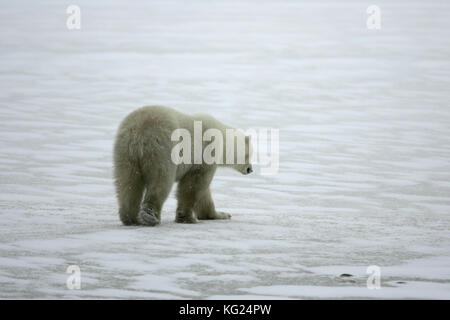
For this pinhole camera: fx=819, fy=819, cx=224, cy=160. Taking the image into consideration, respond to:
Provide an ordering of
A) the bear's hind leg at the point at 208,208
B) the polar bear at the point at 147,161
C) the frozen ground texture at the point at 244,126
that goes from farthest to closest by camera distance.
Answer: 1. the bear's hind leg at the point at 208,208
2. the polar bear at the point at 147,161
3. the frozen ground texture at the point at 244,126

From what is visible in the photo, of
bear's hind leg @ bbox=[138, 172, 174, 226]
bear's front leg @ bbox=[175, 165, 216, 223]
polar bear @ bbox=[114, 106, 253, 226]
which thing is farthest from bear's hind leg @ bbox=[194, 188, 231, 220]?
bear's hind leg @ bbox=[138, 172, 174, 226]

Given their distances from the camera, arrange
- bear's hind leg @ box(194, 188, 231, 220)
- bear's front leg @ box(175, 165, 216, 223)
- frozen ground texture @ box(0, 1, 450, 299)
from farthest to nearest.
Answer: bear's hind leg @ box(194, 188, 231, 220) → bear's front leg @ box(175, 165, 216, 223) → frozen ground texture @ box(0, 1, 450, 299)

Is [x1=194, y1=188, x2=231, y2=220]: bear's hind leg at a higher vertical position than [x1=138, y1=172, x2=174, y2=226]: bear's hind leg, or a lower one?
lower

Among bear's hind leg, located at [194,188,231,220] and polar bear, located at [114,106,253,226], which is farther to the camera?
bear's hind leg, located at [194,188,231,220]

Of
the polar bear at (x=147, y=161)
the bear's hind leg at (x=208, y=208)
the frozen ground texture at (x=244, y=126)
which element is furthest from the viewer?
the bear's hind leg at (x=208, y=208)

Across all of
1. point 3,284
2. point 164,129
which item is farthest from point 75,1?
point 3,284

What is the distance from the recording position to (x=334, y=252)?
5758 millimetres

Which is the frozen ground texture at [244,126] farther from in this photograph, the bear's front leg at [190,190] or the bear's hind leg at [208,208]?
the bear's hind leg at [208,208]

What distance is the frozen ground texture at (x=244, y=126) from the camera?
5.02 metres

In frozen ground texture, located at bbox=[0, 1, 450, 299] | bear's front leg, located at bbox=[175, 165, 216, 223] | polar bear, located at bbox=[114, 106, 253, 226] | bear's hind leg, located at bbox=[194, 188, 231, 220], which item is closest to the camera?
frozen ground texture, located at bbox=[0, 1, 450, 299]

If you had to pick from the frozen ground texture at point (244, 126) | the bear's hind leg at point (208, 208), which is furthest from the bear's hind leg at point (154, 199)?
the bear's hind leg at point (208, 208)

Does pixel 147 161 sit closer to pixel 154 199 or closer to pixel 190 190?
pixel 154 199

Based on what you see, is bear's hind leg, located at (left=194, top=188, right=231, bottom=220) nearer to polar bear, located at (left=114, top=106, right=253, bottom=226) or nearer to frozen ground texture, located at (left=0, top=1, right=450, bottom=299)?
frozen ground texture, located at (left=0, top=1, right=450, bottom=299)

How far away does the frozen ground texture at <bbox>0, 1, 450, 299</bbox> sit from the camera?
16.5 ft
